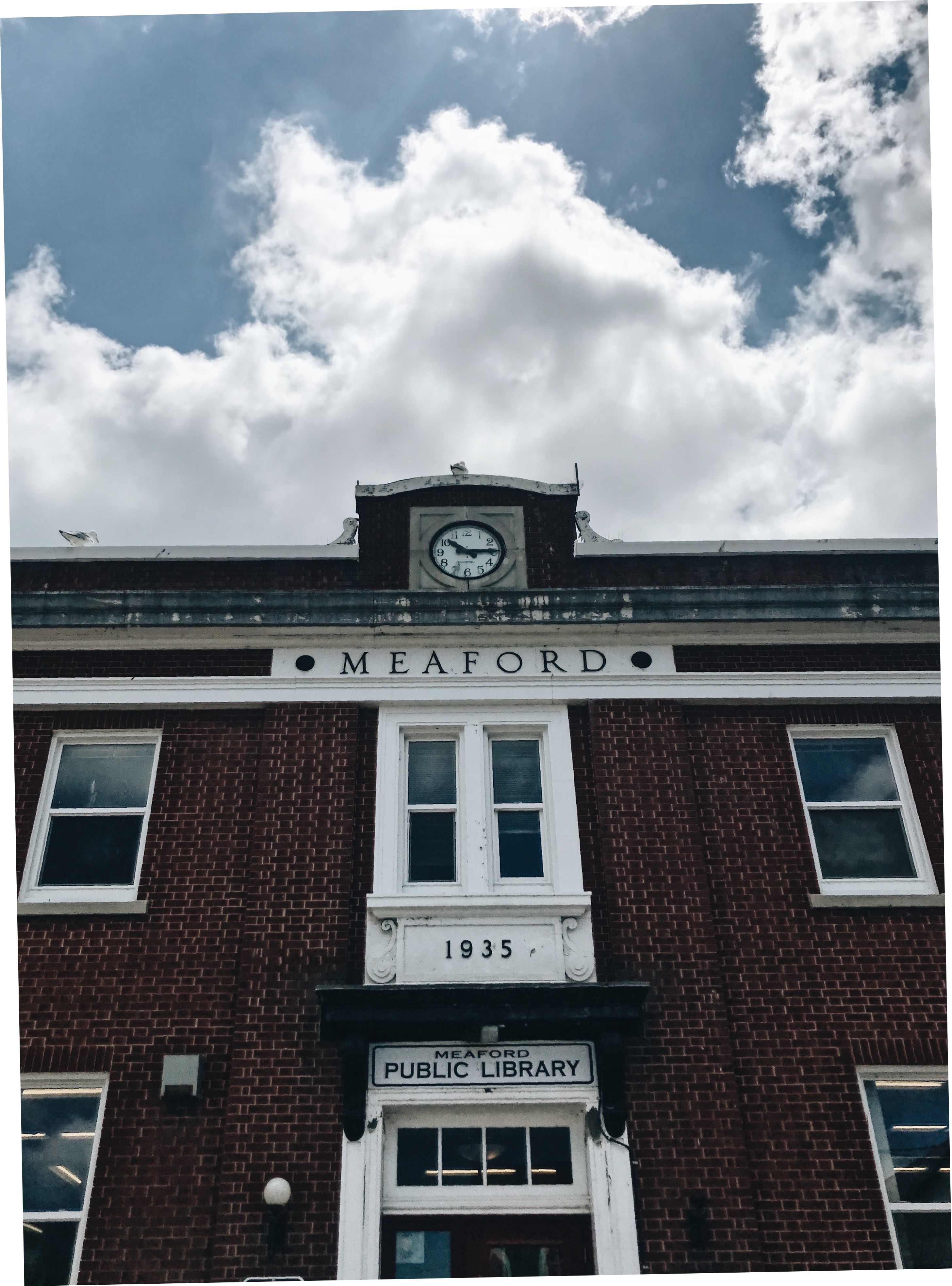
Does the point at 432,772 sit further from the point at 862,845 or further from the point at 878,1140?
the point at 878,1140

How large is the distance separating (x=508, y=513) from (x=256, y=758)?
4.05 meters

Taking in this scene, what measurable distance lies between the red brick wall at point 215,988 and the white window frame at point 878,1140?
4.55 meters

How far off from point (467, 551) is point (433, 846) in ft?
11.5

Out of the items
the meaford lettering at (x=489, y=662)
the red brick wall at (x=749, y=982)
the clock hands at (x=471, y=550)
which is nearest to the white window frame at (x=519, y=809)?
the red brick wall at (x=749, y=982)

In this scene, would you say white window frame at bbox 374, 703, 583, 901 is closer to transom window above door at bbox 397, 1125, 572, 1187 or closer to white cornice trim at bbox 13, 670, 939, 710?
white cornice trim at bbox 13, 670, 939, 710

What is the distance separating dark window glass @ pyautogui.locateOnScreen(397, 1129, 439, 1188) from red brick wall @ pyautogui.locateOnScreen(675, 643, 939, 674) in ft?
17.2

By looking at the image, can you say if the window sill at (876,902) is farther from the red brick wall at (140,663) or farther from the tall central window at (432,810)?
the red brick wall at (140,663)

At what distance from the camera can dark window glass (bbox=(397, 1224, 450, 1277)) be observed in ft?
26.9

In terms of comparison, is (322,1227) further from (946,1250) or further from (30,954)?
(946,1250)

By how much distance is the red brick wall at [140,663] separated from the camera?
10695mm

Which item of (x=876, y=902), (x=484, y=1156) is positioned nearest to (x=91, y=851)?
(x=484, y=1156)

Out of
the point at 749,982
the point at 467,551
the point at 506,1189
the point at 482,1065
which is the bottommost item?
the point at 506,1189

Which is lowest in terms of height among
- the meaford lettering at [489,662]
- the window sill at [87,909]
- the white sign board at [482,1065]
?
the white sign board at [482,1065]

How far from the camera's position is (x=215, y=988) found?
912 cm
